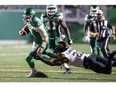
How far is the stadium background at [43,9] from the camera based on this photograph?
7.48m

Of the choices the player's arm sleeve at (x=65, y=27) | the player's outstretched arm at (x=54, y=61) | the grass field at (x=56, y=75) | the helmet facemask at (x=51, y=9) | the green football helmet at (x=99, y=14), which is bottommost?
the grass field at (x=56, y=75)

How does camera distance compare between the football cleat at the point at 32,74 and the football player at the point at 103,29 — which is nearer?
the football cleat at the point at 32,74

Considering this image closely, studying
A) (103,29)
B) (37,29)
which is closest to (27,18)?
(37,29)

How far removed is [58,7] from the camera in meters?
7.43

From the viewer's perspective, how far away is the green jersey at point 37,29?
7.35 metres

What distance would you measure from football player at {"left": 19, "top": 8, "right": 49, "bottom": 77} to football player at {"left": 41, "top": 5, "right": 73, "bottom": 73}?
0.20 ft

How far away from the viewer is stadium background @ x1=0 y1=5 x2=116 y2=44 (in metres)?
7.48

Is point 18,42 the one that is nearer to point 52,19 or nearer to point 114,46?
point 52,19

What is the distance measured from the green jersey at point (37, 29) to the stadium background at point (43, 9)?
7 centimetres

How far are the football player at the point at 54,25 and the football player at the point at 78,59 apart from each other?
0.22ft

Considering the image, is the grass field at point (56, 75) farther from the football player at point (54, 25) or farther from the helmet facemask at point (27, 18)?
the helmet facemask at point (27, 18)

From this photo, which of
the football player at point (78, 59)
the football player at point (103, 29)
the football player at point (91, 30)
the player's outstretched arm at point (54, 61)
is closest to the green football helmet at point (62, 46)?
the football player at point (78, 59)

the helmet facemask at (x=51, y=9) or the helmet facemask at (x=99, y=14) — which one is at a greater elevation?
the helmet facemask at (x=51, y=9)

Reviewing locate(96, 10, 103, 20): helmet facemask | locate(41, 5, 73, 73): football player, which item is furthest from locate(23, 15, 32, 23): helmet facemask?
locate(96, 10, 103, 20): helmet facemask
